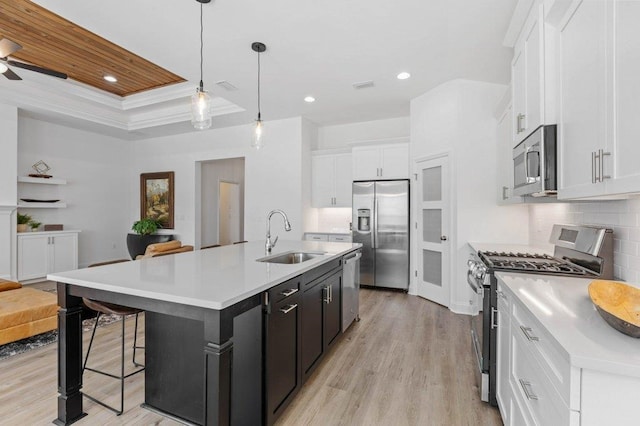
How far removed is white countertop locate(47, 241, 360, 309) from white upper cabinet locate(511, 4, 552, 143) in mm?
1776

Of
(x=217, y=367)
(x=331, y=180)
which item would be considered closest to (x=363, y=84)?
(x=331, y=180)

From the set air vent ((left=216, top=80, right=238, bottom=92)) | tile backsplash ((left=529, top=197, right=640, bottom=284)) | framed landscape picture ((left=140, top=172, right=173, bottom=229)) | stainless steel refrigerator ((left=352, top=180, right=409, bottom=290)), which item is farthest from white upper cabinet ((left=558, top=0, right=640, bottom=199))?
framed landscape picture ((left=140, top=172, right=173, bottom=229))

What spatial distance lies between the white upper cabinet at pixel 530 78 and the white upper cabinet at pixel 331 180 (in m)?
3.28

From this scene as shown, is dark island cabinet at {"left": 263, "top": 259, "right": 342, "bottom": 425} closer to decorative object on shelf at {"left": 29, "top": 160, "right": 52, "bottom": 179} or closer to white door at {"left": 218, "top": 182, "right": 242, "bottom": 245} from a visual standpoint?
white door at {"left": 218, "top": 182, "right": 242, "bottom": 245}

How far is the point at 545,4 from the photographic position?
1.85m

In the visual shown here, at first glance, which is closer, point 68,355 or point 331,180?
point 68,355

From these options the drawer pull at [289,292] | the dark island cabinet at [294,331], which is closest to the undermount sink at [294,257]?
the dark island cabinet at [294,331]

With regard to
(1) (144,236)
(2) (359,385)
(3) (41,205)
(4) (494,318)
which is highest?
(3) (41,205)

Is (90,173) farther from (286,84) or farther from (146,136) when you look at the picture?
(286,84)

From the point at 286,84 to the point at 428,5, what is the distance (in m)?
2.13

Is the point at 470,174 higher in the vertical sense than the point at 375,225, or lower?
higher

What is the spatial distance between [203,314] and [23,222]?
629cm

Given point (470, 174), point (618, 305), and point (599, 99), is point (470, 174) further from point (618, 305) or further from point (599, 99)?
point (618, 305)

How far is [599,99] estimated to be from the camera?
132 centimetres
